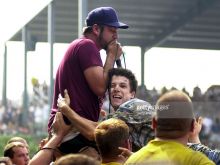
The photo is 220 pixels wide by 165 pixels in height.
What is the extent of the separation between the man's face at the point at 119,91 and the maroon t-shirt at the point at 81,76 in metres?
0.17

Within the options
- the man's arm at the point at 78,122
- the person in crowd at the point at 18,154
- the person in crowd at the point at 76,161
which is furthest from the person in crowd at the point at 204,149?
the person in crowd at the point at 18,154

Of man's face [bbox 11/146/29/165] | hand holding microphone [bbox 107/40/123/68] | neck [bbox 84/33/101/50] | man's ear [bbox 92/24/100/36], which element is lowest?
man's face [bbox 11/146/29/165]

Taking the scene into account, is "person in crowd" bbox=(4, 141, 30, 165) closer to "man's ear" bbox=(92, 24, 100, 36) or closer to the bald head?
"man's ear" bbox=(92, 24, 100, 36)

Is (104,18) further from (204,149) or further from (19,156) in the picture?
(19,156)

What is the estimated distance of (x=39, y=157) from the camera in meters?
4.19

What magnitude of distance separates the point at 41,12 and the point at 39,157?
1053cm

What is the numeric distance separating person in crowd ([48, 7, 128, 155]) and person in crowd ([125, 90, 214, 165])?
1002 millimetres

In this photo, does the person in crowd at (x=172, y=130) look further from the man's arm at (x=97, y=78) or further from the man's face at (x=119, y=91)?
the man's face at (x=119, y=91)

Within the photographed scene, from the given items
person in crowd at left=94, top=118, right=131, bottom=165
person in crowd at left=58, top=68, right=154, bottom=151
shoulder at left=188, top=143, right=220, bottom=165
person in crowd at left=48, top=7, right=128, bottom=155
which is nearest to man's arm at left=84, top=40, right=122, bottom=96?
person in crowd at left=48, top=7, right=128, bottom=155

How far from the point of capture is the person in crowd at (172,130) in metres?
3.13

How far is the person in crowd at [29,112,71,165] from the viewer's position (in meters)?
4.14

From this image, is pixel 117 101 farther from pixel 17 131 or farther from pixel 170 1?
pixel 17 131

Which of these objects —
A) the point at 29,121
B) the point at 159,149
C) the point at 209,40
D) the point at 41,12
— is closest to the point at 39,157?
the point at 159,149

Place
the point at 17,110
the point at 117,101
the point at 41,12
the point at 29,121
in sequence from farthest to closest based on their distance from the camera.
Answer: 1. the point at 17,110
2. the point at 29,121
3. the point at 41,12
4. the point at 117,101
